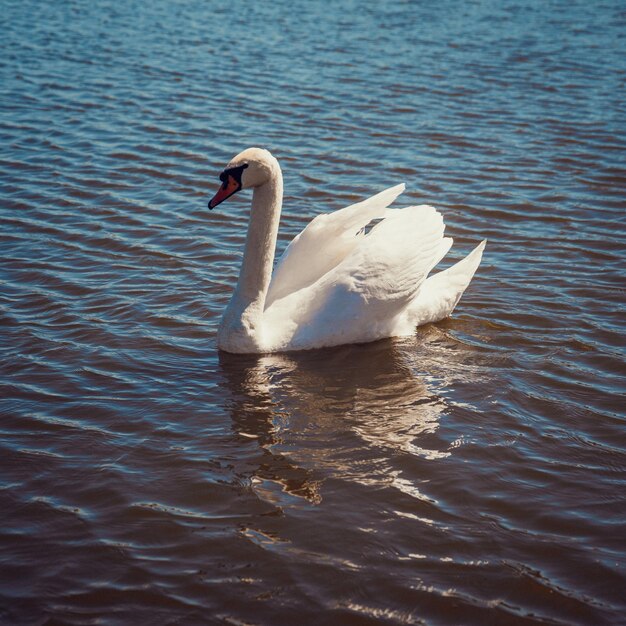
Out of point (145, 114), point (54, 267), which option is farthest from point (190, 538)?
point (145, 114)

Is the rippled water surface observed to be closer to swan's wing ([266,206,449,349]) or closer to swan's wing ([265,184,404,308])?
swan's wing ([266,206,449,349])

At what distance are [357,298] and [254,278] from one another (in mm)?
797

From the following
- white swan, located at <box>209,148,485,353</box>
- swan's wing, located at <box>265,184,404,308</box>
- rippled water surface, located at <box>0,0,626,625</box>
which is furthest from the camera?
swan's wing, located at <box>265,184,404,308</box>

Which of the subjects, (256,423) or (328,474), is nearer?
(328,474)

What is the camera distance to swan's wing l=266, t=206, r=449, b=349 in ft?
22.7

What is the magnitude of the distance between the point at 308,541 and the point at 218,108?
9.81 m

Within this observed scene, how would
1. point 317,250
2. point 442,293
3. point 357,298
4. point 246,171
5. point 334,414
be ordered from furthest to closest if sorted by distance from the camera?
point 442,293
point 317,250
point 357,298
point 246,171
point 334,414

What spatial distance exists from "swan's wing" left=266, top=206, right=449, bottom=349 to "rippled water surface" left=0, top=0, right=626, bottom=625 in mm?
189

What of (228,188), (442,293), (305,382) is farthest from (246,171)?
(442,293)

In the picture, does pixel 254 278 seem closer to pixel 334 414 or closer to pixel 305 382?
pixel 305 382

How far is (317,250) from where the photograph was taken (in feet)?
24.1

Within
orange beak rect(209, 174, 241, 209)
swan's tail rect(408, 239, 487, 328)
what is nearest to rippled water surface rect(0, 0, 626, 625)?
swan's tail rect(408, 239, 487, 328)

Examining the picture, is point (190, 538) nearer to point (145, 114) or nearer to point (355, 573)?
point (355, 573)

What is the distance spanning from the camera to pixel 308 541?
479cm
